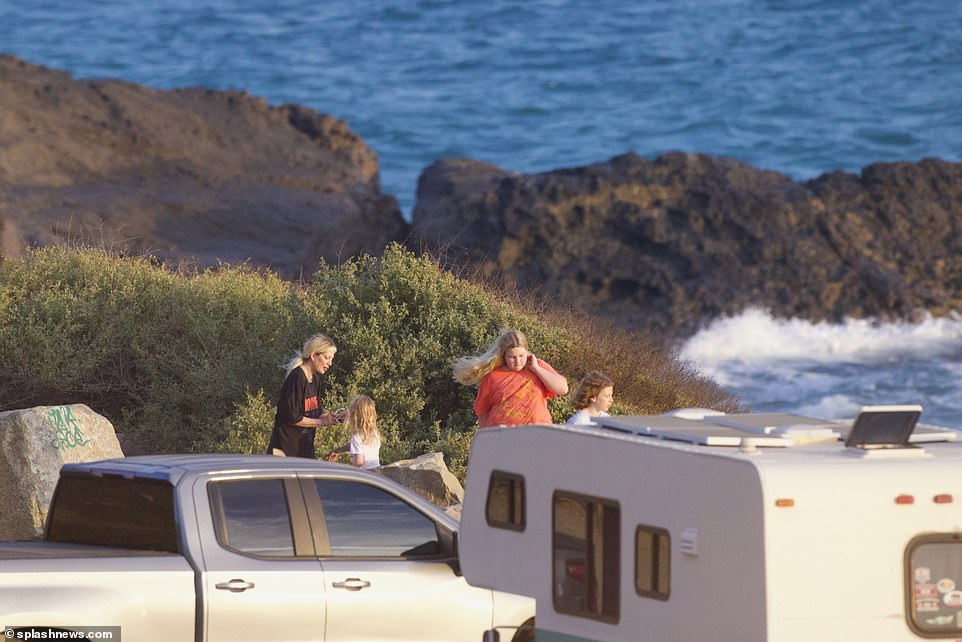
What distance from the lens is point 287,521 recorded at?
336 inches

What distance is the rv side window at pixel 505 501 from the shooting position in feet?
25.9

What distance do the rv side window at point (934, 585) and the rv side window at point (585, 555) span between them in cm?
133

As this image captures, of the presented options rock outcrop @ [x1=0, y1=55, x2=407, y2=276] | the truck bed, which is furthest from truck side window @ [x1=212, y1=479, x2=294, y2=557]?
rock outcrop @ [x1=0, y1=55, x2=407, y2=276]

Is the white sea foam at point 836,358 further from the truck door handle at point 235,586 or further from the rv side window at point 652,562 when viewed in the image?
the rv side window at point 652,562

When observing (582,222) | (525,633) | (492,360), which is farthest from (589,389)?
(582,222)

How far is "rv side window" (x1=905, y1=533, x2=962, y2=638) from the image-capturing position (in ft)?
22.4

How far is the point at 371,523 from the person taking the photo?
8766 millimetres

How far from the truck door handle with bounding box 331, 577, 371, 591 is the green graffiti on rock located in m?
4.95

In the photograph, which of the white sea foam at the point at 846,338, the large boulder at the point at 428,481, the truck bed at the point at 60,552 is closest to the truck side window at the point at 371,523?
the truck bed at the point at 60,552

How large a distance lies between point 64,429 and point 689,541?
7185mm

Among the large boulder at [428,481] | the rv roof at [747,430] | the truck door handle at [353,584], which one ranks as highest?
the rv roof at [747,430]

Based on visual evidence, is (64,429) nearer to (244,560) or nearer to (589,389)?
(589,389)

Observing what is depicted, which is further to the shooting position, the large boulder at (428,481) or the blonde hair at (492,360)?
the large boulder at (428,481)

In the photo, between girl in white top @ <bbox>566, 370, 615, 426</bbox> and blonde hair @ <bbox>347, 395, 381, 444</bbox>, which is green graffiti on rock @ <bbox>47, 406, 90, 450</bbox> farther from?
girl in white top @ <bbox>566, 370, 615, 426</bbox>
